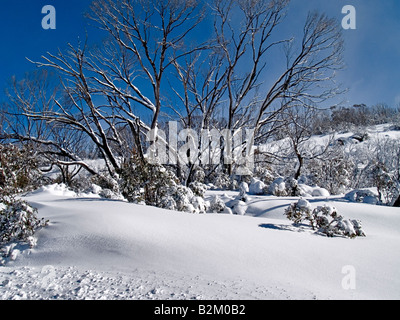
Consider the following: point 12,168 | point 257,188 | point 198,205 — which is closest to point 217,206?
point 198,205

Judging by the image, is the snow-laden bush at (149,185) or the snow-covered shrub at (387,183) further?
the snow-covered shrub at (387,183)

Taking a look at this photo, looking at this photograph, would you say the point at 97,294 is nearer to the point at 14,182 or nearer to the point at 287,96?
the point at 14,182

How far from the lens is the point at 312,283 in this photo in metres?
2.27

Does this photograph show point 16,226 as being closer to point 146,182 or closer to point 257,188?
point 146,182

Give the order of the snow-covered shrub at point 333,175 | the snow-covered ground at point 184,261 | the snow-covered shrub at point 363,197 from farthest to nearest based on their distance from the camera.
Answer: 1. the snow-covered shrub at point 333,175
2. the snow-covered shrub at point 363,197
3. the snow-covered ground at point 184,261

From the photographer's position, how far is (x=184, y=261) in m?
2.57

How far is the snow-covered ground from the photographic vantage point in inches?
82.0

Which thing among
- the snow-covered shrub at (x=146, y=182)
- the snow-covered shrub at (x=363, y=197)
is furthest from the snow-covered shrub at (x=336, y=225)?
the snow-covered shrub at (x=363, y=197)

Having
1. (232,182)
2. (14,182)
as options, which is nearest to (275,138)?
(232,182)

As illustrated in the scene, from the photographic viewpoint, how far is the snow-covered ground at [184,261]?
6.83 feet

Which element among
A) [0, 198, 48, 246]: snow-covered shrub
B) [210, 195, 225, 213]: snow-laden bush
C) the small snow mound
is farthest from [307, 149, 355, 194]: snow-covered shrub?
[0, 198, 48, 246]: snow-covered shrub

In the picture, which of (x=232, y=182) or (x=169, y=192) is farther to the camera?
(x=232, y=182)

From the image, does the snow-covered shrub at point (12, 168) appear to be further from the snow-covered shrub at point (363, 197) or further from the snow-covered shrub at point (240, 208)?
the snow-covered shrub at point (363, 197)
